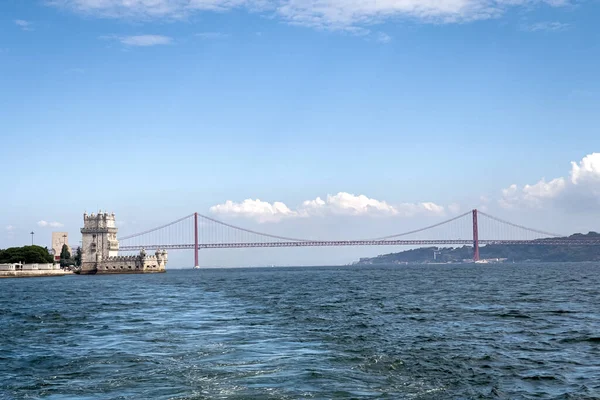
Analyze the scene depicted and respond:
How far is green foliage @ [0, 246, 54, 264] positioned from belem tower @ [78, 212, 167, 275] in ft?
40.8

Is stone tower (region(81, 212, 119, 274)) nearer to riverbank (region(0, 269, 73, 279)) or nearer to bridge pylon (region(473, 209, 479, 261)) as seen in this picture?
riverbank (region(0, 269, 73, 279))

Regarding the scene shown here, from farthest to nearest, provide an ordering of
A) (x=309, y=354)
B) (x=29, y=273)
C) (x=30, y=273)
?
1. (x=30, y=273)
2. (x=29, y=273)
3. (x=309, y=354)

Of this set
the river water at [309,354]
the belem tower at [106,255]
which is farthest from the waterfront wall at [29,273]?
the river water at [309,354]

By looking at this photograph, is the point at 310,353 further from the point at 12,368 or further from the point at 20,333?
the point at 20,333

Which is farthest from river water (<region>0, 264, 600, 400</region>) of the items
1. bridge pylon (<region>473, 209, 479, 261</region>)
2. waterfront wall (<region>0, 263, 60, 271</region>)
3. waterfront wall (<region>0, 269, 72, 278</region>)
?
bridge pylon (<region>473, 209, 479, 261</region>)

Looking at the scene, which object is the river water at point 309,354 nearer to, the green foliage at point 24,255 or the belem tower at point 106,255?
the green foliage at point 24,255

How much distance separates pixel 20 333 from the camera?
28172 millimetres

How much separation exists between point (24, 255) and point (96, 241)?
61.7ft

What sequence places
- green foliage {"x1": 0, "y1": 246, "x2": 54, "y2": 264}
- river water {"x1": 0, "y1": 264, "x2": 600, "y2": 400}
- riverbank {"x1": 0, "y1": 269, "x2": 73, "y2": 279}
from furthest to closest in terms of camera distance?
green foliage {"x1": 0, "y1": 246, "x2": 54, "y2": 264} < riverbank {"x1": 0, "y1": 269, "x2": 73, "y2": 279} < river water {"x1": 0, "y1": 264, "x2": 600, "y2": 400}

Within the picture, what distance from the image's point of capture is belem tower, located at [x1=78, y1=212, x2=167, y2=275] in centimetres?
14250

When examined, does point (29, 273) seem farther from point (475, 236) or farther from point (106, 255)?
point (475, 236)

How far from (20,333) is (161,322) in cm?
591

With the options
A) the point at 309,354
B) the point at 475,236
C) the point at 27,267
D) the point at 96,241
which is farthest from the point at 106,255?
the point at 309,354

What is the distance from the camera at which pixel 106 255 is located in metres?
146
